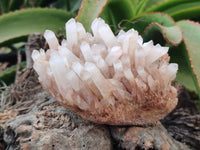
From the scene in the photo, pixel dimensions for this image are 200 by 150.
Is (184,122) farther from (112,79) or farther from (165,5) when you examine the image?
(165,5)

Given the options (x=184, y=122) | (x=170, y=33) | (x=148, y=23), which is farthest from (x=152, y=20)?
(x=184, y=122)

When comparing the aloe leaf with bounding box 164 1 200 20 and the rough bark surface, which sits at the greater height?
the aloe leaf with bounding box 164 1 200 20

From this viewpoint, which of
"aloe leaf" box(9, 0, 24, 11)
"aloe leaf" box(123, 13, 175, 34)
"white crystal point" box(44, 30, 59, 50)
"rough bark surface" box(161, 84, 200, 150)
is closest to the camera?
"white crystal point" box(44, 30, 59, 50)

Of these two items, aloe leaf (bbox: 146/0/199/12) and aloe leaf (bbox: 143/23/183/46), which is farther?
aloe leaf (bbox: 146/0/199/12)

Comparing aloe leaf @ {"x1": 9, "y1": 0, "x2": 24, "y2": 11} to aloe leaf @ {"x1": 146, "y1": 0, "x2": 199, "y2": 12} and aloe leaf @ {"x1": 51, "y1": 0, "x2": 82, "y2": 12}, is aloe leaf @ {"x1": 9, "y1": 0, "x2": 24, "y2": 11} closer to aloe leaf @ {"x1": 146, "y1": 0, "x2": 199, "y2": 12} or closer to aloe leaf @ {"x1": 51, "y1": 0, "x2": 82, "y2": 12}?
aloe leaf @ {"x1": 51, "y1": 0, "x2": 82, "y2": 12}

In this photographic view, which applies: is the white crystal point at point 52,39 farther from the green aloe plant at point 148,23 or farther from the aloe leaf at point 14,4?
the aloe leaf at point 14,4

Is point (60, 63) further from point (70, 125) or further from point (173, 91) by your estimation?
point (173, 91)

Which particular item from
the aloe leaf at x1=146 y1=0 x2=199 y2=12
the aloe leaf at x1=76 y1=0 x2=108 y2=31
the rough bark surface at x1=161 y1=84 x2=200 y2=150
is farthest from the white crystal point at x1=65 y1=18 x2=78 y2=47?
the aloe leaf at x1=146 y1=0 x2=199 y2=12
